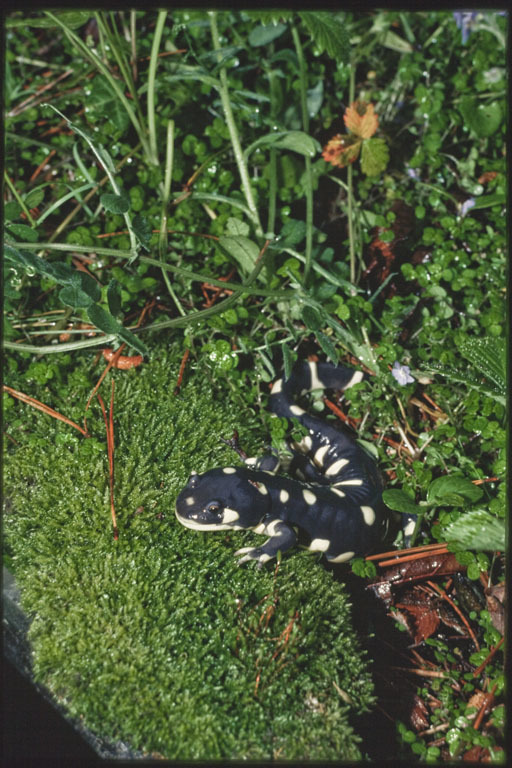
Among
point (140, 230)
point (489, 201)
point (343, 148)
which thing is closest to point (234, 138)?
point (343, 148)

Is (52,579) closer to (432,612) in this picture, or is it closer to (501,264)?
(432,612)

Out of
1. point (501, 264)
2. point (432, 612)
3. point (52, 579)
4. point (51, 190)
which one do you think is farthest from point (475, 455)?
point (51, 190)

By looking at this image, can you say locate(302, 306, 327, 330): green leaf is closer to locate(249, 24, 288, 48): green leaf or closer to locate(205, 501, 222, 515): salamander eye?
locate(205, 501, 222, 515): salamander eye

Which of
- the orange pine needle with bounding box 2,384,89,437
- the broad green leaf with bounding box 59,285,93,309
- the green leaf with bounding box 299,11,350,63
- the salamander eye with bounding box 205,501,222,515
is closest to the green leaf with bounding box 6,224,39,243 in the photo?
the broad green leaf with bounding box 59,285,93,309

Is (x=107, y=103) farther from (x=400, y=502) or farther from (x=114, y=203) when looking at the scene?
(x=400, y=502)

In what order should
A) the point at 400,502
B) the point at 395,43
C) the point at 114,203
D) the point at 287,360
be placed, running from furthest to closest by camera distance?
the point at 395,43 → the point at 287,360 → the point at 400,502 → the point at 114,203

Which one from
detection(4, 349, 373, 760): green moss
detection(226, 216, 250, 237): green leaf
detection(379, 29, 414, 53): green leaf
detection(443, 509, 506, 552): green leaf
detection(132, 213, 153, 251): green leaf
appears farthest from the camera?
detection(379, 29, 414, 53): green leaf
